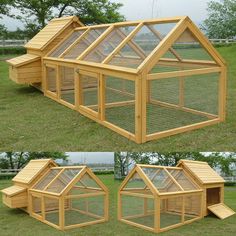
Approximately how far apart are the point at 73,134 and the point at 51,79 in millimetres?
3979

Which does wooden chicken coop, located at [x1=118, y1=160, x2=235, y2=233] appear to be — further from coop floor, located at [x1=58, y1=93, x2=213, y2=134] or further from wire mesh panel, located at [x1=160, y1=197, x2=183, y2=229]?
coop floor, located at [x1=58, y1=93, x2=213, y2=134]

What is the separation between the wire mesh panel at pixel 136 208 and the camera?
8.43m

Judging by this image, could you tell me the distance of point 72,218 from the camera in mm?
8336

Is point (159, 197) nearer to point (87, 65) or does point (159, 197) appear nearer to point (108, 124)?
point (108, 124)

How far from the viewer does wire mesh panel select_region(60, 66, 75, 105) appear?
995cm

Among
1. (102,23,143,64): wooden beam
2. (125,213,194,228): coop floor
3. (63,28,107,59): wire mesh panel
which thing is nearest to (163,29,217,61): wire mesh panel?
(102,23,143,64): wooden beam

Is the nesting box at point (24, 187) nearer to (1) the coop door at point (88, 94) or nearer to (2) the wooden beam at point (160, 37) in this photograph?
(1) the coop door at point (88, 94)

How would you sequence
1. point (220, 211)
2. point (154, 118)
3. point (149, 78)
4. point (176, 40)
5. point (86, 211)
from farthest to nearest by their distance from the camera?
point (220, 211)
point (86, 211)
point (154, 118)
point (176, 40)
point (149, 78)

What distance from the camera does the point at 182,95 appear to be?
8.81 meters

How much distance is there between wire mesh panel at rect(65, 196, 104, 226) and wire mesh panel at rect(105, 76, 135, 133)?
191cm

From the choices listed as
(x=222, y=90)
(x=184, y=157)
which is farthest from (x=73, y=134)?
(x=184, y=157)

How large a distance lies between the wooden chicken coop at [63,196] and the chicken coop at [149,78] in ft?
4.51

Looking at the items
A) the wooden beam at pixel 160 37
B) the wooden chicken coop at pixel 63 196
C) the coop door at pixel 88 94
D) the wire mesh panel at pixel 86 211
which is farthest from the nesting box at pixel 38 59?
the wire mesh panel at pixel 86 211

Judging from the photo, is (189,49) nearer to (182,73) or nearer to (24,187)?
(182,73)
